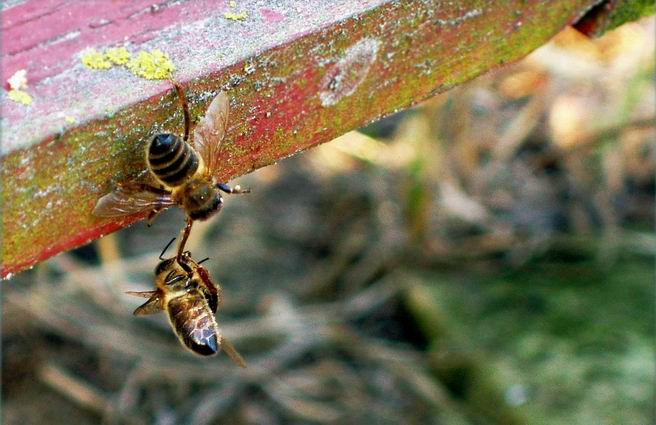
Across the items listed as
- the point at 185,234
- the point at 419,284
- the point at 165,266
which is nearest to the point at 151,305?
the point at 165,266

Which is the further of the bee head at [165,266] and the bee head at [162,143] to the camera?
the bee head at [165,266]

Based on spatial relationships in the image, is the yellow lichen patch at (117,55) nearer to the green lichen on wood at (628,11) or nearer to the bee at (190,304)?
the bee at (190,304)

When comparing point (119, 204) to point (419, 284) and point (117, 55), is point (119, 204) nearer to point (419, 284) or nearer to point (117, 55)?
point (117, 55)

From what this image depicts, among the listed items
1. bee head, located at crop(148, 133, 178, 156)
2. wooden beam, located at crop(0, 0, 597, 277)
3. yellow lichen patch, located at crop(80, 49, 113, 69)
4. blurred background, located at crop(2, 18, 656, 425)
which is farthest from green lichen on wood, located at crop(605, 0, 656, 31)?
blurred background, located at crop(2, 18, 656, 425)

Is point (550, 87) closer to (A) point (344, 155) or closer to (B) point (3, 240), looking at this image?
(A) point (344, 155)

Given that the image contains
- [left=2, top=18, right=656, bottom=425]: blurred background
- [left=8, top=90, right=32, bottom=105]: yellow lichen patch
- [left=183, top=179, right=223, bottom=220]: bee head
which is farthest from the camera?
[left=2, top=18, right=656, bottom=425]: blurred background

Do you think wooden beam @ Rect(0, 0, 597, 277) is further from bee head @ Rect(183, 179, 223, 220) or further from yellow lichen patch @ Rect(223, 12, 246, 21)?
bee head @ Rect(183, 179, 223, 220)

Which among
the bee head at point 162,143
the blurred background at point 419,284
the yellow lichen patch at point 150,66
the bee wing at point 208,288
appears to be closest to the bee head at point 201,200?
the bee wing at point 208,288
